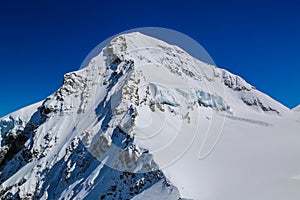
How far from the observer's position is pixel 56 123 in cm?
3384

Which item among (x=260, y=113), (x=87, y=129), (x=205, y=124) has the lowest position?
(x=87, y=129)

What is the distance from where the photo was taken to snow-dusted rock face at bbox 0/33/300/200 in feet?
63.3

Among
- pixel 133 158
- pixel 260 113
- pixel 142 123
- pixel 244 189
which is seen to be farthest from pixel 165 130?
pixel 260 113

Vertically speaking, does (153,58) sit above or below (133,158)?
above

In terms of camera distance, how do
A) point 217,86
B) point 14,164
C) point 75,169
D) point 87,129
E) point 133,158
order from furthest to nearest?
point 217,86, point 14,164, point 87,129, point 75,169, point 133,158

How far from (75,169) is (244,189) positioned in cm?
1407

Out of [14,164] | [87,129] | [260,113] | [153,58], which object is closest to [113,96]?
[87,129]

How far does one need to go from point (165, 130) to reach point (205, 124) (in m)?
8.08

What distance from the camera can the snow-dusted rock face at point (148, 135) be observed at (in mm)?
19281

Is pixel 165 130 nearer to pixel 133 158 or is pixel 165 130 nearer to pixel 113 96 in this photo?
pixel 133 158

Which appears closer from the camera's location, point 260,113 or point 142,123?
point 142,123

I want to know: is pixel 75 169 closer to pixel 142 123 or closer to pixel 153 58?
pixel 142 123

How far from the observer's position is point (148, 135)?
21.9m

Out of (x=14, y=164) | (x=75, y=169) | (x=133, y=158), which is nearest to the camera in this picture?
(x=133, y=158)
